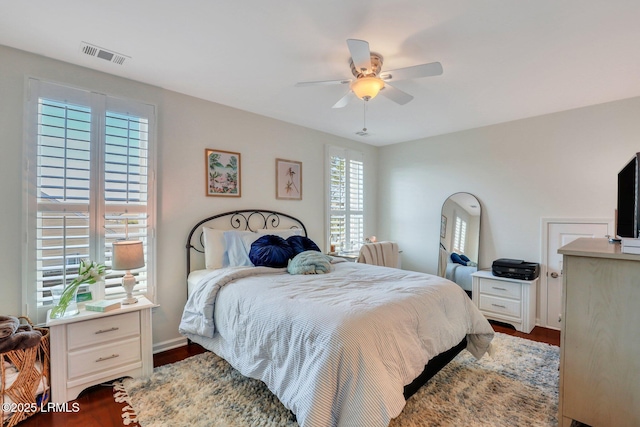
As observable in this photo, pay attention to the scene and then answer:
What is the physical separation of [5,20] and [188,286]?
2.40 m

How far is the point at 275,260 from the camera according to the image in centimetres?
289

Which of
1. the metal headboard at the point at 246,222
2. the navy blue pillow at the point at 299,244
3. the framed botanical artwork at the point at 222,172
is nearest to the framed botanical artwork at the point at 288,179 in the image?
Result: the metal headboard at the point at 246,222

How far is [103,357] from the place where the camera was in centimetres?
224

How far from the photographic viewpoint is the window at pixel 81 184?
232 centimetres

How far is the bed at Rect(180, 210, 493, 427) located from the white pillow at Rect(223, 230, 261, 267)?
1.11 feet

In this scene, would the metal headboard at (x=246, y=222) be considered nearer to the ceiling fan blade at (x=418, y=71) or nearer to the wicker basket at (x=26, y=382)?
the wicker basket at (x=26, y=382)

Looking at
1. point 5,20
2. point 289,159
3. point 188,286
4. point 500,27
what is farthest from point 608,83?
point 5,20

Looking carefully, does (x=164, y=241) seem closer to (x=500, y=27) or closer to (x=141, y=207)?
(x=141, y=207)

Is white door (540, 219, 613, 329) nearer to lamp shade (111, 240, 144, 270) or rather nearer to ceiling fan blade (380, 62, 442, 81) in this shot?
ceiling fan blade (380, 62, 442, 81)

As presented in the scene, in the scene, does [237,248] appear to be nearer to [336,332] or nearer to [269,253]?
[269,253]

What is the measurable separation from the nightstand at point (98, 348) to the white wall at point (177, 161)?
51 centimetres

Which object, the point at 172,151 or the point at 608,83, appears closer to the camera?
the point at 608,83

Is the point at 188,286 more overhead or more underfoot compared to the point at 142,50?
more underfoot

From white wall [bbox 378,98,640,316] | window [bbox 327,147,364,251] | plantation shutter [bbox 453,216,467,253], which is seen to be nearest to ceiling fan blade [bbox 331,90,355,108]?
window [bbox 327,147,364,251]
